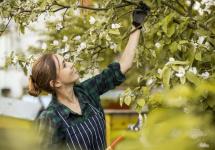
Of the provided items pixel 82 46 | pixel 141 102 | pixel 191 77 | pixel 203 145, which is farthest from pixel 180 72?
pixel 203 145

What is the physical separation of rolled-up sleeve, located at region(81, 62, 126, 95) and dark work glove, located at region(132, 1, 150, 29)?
46 centimetres

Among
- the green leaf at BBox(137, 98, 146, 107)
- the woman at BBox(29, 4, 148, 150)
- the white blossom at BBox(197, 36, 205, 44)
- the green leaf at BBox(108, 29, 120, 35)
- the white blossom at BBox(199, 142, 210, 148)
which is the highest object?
the white blossom at BBox(199, 142, 210, 148)

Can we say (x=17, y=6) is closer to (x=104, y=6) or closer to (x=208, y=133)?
(x=104, y=6)

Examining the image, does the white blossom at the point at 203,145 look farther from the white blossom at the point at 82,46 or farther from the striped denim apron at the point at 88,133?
the white blossom at the point at 82,46

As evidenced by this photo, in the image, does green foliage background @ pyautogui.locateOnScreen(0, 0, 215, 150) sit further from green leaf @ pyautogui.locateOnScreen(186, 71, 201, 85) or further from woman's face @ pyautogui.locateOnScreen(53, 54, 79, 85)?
woman's face @ pyautogui.locateOnScreen(53, 54, 79, 85)

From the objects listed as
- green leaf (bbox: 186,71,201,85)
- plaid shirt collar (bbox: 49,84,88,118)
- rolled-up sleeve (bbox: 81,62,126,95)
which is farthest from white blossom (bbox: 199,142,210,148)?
rolled-up sleeve (bbox: 81,62,126,95)

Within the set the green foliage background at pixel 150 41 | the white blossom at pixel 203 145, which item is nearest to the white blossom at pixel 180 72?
the green foliage background at pixel 150 41

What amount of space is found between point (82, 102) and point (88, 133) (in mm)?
223

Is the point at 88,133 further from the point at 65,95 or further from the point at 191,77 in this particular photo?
the point at 191,77

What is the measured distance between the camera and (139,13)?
12.4 ft

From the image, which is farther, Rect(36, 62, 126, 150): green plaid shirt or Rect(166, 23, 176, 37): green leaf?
Rect(166, 23, 176, 37): green leaf

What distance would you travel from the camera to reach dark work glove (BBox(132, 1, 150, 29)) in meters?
3.69

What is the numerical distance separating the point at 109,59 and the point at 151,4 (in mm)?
4664

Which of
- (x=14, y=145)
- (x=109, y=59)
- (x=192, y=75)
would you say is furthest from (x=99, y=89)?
(x=109, y=59)
